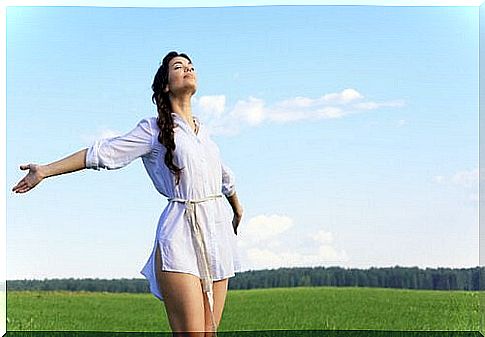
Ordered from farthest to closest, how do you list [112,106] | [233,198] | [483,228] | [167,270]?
[112,106], [483,228], [233,198], [167,270]

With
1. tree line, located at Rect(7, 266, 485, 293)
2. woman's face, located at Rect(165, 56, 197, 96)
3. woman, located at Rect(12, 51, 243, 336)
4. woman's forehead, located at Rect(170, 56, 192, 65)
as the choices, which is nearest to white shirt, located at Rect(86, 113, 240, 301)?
woman, located at Rect(12, 51, 243, 336)

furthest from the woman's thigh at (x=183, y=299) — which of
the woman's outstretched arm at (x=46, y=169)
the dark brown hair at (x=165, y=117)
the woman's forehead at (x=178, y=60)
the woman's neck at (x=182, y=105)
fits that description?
the woman's forehead at (x=178, y=60)

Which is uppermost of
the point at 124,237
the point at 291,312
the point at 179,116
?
the point at 179,116

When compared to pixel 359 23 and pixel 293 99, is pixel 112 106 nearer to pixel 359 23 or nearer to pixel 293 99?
pixel 293 99

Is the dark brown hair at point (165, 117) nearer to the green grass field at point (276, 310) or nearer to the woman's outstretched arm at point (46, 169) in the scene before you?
the woman's outstretched arm at point (46, 169)

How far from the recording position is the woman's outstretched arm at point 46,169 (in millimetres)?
4051

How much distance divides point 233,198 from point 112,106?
2275 mm

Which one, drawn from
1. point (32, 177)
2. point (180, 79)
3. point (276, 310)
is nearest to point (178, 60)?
point (180, 79)

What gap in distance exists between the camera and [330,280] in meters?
7.09

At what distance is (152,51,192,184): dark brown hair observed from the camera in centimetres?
412

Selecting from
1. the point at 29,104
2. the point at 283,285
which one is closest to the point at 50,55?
the point at 29,104

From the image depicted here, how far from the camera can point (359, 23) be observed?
6695mm

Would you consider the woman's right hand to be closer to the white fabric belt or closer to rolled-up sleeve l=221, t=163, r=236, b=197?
the white fabric belt

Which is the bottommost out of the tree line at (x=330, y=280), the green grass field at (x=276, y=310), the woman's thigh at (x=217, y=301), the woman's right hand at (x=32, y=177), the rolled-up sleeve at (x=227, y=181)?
the green grass field at (x=276, y=310)
